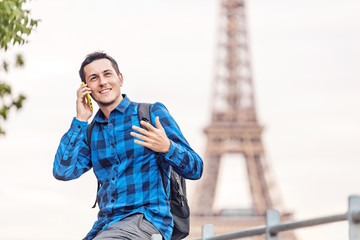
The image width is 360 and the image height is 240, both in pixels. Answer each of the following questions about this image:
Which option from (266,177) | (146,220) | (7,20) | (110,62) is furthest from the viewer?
(266,177)

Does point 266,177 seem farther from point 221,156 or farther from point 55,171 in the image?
point 55,171

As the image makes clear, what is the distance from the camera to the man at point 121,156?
219 inches

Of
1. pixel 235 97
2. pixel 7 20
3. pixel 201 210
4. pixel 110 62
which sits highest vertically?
pixel 235 97

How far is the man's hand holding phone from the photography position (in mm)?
6008

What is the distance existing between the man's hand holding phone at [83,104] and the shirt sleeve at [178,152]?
0.44m

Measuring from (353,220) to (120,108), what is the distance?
5.72 ft

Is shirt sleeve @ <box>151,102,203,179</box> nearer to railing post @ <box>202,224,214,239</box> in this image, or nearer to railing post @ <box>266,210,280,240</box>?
railing post @ <box>266,210,280,240</box>

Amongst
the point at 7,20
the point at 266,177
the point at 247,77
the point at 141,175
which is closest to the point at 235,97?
the point at 247,77

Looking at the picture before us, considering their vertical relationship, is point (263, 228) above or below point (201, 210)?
below

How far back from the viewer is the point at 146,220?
5.63 metres

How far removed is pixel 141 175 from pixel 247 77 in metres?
54.9

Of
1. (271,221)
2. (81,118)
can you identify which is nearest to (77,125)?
(81,118)

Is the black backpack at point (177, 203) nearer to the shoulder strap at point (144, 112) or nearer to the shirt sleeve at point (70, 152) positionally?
the shoulder strap at point (144, 112)

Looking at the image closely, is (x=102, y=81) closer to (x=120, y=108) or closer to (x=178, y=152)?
(x=120, y=108)
